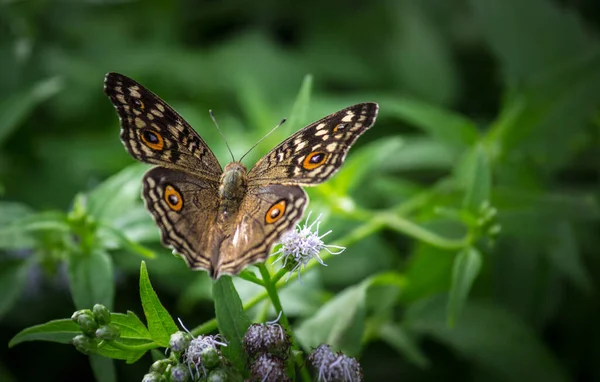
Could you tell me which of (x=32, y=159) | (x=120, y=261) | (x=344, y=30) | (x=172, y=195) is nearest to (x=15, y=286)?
(x=120, y=261)

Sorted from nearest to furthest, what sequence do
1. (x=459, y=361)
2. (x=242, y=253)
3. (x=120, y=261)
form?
(x=242, y=253) → (x=120, y=261) → (x=459, y=361)

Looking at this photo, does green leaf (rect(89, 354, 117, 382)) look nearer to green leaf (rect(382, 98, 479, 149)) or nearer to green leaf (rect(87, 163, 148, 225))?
green leaf (rect(87, 163, 148, 225))

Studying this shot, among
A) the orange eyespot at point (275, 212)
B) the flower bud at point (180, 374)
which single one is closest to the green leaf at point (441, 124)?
the orange eyespot at point (275, 212)

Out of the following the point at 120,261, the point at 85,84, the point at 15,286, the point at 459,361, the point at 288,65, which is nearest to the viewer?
the point at 15,286

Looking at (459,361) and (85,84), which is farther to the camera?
(85,84)

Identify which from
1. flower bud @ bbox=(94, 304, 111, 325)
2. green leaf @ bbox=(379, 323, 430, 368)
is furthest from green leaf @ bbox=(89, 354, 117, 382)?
green leaf @ bbox=(379, 323, 430, 368)

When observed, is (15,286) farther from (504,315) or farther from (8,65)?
(504,315)

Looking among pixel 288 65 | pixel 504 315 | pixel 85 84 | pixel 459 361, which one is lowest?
pixel 459 361

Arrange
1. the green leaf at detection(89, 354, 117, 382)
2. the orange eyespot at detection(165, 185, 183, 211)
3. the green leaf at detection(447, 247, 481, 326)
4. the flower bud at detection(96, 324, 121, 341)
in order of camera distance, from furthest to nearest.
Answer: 1. the green leaf at detection(447, 247, 481, 326)
2. the green leaf at detection(89, 354, 117, 382)
3. the orange eyespot at detection(165, 185, 183, 211)
4. the flower bud at detection(96, 324, 121, 341)
